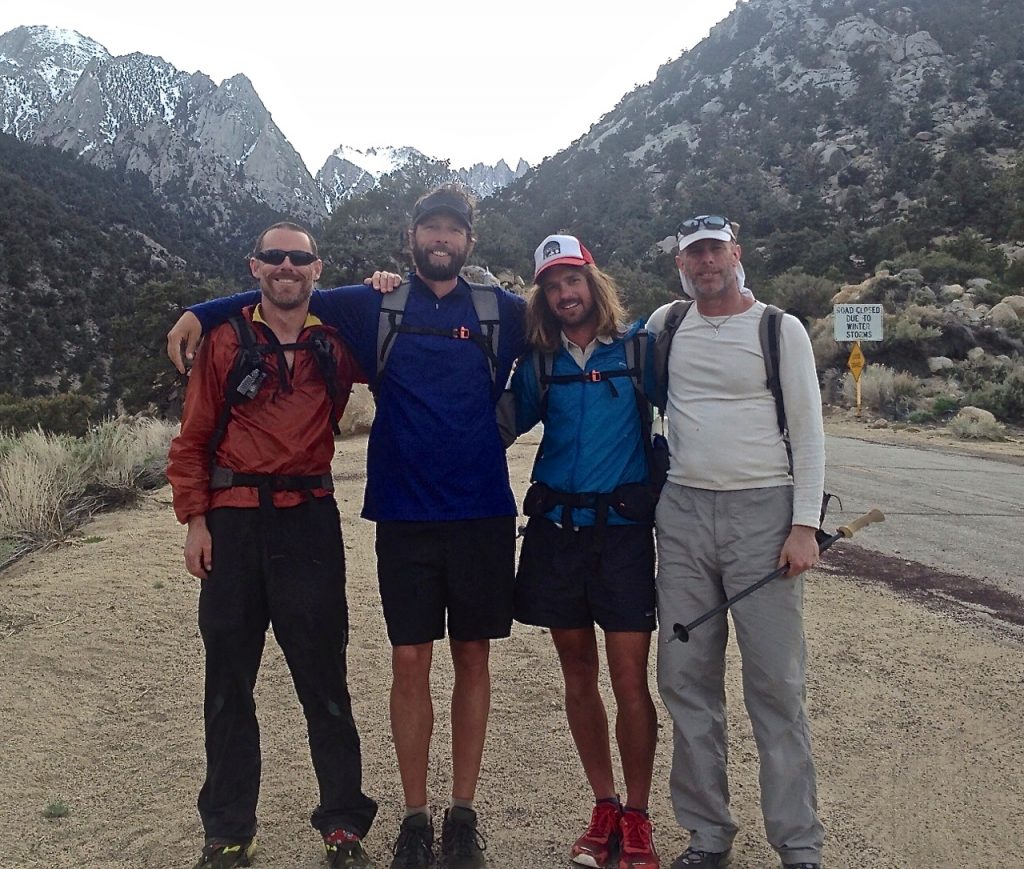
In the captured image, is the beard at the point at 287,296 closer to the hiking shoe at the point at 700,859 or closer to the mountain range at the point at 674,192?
the hiking shoe at the point at 700,859

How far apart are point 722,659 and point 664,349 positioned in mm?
1025

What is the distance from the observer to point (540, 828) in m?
2.95

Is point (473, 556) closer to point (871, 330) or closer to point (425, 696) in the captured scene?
point (425, 696)

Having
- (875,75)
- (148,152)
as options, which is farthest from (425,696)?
(148,152)

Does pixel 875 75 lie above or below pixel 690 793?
above

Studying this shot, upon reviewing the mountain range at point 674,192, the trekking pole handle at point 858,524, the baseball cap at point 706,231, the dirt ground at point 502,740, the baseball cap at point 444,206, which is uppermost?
the mountain range at point 674,192

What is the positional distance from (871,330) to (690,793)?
54.1 ft

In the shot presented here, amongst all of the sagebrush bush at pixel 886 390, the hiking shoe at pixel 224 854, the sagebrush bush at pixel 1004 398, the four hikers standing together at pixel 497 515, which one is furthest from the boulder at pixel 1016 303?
the hiking shoe at pixel 224 854

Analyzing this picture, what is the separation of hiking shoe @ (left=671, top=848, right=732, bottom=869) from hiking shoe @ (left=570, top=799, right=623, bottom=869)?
212 mm

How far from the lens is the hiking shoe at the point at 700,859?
260 cm

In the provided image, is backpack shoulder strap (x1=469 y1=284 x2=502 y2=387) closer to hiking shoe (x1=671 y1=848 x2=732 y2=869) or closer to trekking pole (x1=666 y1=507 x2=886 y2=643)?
trekking pole (x1=666 y1=507 x2=886 y2=643)

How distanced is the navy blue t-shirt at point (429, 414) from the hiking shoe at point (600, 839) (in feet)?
3.40

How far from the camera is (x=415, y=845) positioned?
264 centimetres

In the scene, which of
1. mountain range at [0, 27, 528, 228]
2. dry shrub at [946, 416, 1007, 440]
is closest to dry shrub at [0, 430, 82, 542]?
dry shrub at [946, 416, 1007, 440]
